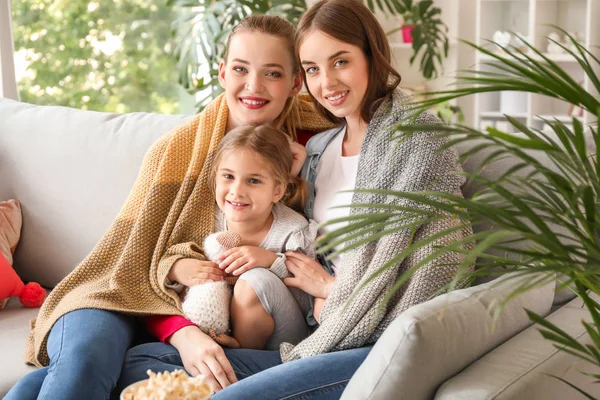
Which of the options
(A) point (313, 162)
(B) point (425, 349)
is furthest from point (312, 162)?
(B) point (425, 349)

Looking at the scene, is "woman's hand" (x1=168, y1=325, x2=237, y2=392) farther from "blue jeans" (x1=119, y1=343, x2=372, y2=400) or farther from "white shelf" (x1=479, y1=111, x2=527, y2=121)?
"white shelf" (x1=479, y1=111, x2=527, y2=121)

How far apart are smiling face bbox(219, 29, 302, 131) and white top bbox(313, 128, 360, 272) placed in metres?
0.18

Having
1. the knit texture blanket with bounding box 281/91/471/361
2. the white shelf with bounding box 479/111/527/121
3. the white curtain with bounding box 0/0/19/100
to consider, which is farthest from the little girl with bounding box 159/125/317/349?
the white shelf with bounding box 479/111/527/121

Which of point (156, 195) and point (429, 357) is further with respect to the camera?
point (156, 195)

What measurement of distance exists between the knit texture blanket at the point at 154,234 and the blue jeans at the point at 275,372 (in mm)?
165

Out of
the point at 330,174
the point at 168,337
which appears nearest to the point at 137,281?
the point at 168,337

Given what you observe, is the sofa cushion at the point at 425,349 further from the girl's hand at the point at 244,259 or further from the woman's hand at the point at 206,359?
the girl's hand at the point at 244,259

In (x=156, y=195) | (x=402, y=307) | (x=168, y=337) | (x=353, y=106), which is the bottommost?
(x=168, y=337)

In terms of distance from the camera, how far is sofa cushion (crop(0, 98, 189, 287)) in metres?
2.21

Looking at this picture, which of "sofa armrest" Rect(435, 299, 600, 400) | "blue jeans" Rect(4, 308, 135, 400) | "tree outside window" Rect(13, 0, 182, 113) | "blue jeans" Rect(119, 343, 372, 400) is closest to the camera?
"sofa armrest" Rect(435, 299, 600, 400)

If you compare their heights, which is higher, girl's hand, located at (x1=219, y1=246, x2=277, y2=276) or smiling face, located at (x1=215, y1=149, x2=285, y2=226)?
smiling face, located at (x1=215, y1=149, x2=285, y2=226)

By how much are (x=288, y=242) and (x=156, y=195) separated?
1.19ft

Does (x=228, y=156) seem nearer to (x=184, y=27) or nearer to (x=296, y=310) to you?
(x=296, y=310)

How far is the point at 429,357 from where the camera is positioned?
4.12 feet
